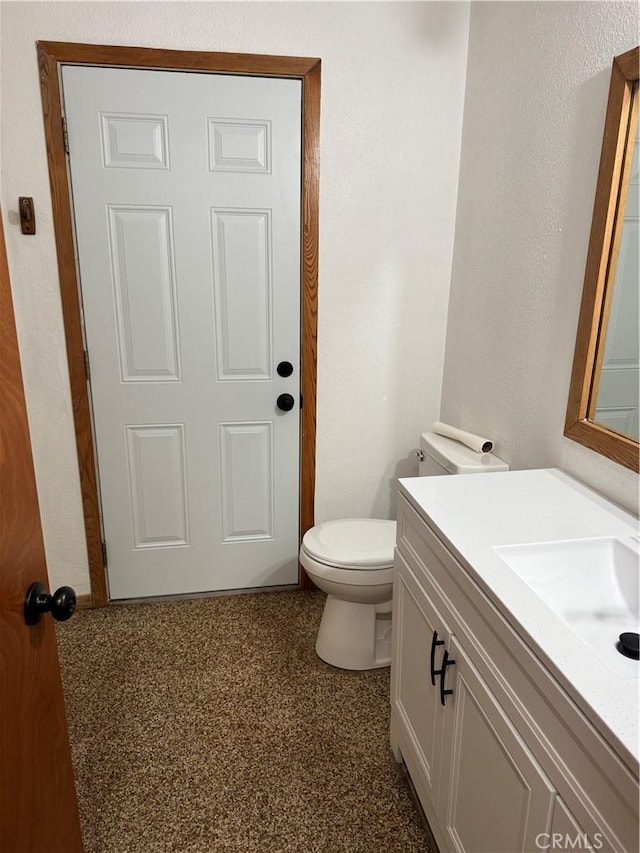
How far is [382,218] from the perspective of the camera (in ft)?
7.76

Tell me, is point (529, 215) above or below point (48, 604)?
above

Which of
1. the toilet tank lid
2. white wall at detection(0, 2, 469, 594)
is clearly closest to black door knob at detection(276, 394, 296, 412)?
white wall at detection(0, 2, 469, 594)

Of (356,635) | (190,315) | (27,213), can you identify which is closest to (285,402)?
(190,315)

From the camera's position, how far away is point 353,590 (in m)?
2.08

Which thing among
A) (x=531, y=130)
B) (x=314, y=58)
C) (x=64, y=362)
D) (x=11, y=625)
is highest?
(x=314, y=58)

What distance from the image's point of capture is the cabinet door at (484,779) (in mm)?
979

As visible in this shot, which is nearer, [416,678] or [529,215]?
[416,678]

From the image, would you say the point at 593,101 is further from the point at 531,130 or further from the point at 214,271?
the point at 214,271

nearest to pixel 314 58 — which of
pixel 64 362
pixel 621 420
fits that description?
pixel 64 362

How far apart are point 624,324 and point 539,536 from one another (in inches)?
22.8

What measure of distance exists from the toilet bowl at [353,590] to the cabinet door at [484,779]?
0.75 metres

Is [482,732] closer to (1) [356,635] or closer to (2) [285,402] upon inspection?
(1) [356,635]

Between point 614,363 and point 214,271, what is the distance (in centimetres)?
146

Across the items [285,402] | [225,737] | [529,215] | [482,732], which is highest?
[529,215]
